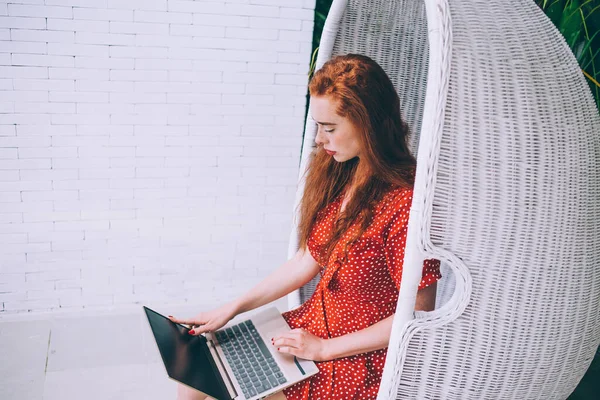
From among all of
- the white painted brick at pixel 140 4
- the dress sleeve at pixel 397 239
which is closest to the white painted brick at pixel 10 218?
the white painted brick at pixel 140 4

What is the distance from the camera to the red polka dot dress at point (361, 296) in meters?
1.36

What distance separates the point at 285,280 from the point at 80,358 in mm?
1200

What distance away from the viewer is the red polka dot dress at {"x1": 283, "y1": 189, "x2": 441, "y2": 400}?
1359 millimetres

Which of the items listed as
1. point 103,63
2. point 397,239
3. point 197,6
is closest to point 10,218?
point 103,63

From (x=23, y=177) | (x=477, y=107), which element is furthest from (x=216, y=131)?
(x=477, y=107)

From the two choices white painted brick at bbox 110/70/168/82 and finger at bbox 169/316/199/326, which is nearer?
finger at bbox 169/316/199/326

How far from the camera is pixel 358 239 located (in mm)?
1401

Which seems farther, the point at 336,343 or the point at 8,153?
the point at 8,153

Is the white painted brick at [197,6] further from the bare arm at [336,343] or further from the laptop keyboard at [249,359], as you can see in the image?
the bare arm at [336,343]

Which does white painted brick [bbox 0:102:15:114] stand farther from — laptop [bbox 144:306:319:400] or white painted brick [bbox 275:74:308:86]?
laptop [bbox 144:306:319:400]

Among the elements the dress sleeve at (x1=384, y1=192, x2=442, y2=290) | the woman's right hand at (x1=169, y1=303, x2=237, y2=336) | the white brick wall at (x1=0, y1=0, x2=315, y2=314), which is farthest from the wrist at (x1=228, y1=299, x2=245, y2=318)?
the white brick wall at (x1=0, y1=0, x2=315, y2=314)

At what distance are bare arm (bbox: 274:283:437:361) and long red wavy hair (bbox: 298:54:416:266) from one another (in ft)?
0.69

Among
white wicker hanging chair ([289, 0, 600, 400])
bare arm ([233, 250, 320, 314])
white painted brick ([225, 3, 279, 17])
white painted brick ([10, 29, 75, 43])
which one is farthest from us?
white painted brick ([225, 3, 279, 17])

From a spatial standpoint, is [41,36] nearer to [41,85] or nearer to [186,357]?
→ [41,85]
